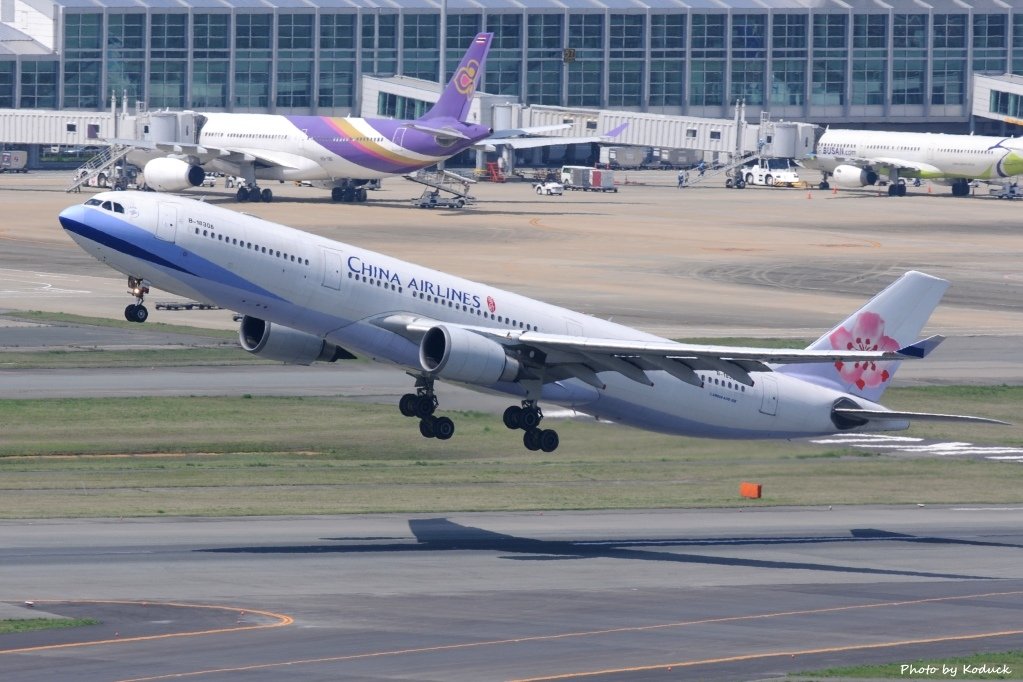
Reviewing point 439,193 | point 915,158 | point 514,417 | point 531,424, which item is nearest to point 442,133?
point 439,193

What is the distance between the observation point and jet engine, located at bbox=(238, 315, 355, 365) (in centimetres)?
5716

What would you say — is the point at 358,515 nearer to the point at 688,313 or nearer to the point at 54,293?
the point at 688,313

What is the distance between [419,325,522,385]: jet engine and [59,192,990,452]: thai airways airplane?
0.04 meters

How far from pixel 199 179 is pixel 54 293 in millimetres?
39107

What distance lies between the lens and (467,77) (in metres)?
149

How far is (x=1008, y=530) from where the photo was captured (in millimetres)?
61125

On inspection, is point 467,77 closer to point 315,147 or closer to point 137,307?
point 315,147

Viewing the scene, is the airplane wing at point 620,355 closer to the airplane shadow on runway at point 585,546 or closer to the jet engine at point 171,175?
the airplane shadow on runway at point 585,546

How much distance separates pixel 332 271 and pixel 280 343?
12.5ft

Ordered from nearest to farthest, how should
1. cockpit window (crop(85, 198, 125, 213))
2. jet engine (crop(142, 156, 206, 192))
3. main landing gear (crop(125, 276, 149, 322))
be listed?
cockpit window (crop(85, 198, 125, 213)) < main landing gear (crop(125, 276, 149, 322)) < jet engine (crop(142, 156, 206, 192))

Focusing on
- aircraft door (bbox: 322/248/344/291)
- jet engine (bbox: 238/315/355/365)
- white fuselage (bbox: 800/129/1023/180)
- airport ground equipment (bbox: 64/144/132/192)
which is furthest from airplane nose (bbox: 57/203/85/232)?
white fuselage (bbox: 800/129/1023/180)

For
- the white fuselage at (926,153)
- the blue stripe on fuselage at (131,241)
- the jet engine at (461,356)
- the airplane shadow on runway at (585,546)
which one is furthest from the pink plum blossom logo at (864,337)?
the white fuselage at (926,153)

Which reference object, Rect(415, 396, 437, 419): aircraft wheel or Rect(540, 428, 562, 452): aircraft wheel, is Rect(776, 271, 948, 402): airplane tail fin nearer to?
Rect(540, 428, 562, 452): aircraft wheel

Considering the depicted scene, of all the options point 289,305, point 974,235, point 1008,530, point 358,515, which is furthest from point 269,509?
point 974,235
